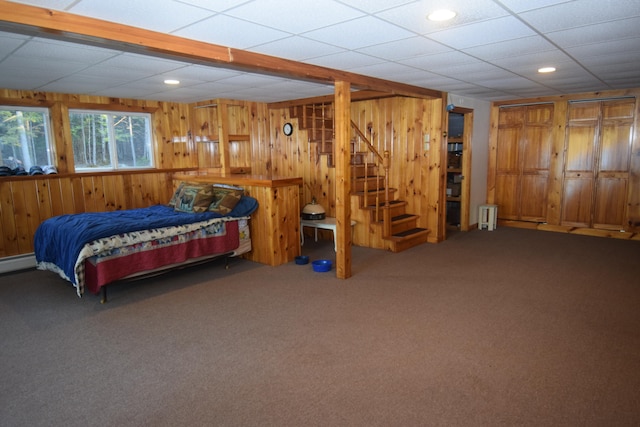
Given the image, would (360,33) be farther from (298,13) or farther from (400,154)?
(400,154)

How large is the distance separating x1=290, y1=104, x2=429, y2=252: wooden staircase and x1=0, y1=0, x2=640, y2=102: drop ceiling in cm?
111

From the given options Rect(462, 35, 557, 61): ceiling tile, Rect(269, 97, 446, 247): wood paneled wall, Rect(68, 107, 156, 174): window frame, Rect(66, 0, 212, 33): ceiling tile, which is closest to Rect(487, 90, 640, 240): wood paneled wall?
Rect(269, 97, 446, 247): wood paneled wall

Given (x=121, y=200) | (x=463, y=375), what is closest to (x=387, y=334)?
(x=463, y=375)

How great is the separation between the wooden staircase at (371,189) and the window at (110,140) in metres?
2.42

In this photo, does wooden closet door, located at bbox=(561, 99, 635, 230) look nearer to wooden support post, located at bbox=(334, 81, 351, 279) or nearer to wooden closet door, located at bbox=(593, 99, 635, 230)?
wooden closet door, located at bbox=(593, 99, 635, 230)

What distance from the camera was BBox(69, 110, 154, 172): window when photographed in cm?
573

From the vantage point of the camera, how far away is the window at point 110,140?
5.73 meters

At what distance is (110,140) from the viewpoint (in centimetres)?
601

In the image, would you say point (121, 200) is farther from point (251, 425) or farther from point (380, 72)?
point (251, 425)

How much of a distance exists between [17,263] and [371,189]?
15.7 ft

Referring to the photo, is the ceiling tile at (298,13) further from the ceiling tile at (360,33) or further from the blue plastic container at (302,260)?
the blue plastic container at (302,260)

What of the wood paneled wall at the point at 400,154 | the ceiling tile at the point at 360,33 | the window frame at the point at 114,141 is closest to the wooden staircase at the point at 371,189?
the wood paneled wall at the point at 400,154

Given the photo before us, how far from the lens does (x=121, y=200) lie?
19.5 ft

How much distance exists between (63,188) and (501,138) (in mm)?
6966
